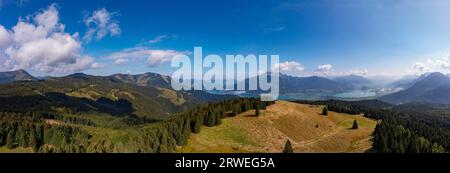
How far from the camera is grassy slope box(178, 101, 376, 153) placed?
112125mm

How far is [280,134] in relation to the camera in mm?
127500

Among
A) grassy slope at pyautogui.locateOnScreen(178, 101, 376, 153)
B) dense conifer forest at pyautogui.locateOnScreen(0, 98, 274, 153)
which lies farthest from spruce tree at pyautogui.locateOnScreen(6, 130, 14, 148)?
grassy slope at pyautogui.locateOnScreen(178, 101, 376, 153)

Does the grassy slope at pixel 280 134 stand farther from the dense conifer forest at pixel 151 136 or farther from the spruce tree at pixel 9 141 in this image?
the spruce tree at pixel 9 141

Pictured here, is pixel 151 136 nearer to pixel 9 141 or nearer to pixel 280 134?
pixel 280 134

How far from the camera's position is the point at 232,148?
109438 mm

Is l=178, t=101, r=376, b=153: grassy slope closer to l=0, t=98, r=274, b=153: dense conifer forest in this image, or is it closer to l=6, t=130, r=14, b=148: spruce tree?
l=0, t=98, r=274, b=153: dense conifer forest

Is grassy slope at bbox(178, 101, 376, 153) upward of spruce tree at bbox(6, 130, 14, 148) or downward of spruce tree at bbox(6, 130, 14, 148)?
upward

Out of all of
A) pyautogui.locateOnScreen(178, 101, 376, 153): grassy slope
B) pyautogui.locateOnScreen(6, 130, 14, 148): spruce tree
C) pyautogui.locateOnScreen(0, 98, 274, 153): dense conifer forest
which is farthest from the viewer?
pyautogui.locateOnScreen(6, 130, 14, 148): spruce tree

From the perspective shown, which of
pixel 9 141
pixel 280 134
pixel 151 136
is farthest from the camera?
pixel 9 141

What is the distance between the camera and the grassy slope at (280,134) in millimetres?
112125

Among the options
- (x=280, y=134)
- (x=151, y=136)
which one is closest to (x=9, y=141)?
(x=151, y=136)
